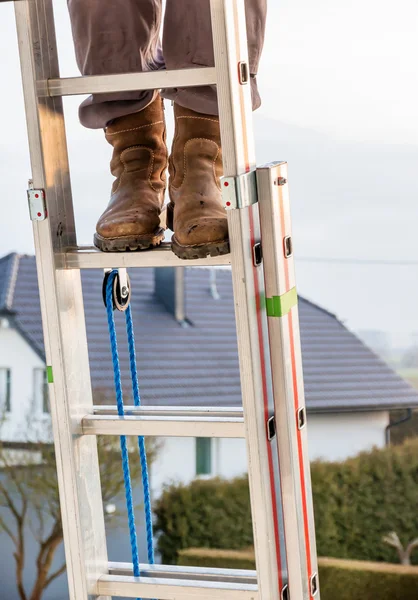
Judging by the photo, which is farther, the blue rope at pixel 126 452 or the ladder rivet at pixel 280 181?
the blue rope at pixel 126 452

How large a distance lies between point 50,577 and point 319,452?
1.71 metres

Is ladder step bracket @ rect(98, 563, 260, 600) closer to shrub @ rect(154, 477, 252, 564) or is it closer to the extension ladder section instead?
the extension ladder section

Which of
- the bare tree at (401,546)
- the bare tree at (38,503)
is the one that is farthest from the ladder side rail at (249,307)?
the bare tree at (401,546)

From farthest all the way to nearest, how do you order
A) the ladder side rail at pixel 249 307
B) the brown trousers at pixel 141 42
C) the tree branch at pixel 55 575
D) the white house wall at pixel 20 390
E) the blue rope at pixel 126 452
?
the tree branch at pixel 55 575, the white house wall at pixel 20 390, the blue rope at pixel 126 452, the brown trousers at pixel 141 42, the ladder side rail at pixel 249 307

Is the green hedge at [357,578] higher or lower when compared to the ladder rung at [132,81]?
lower

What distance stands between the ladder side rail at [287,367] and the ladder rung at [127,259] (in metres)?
0.07

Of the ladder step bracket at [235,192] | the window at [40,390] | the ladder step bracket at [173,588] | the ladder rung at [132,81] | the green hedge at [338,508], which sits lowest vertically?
the green hedge at [338,508]

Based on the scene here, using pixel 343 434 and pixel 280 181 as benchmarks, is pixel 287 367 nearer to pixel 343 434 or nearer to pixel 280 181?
pixel 280 181

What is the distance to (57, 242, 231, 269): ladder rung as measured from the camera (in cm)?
128

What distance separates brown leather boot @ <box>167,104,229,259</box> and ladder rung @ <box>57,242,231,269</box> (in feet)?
0.06

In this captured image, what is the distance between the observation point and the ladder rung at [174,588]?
135 cm

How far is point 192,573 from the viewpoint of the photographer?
139cm

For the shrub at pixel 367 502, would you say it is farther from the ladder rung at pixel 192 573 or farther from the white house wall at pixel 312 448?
the ladder rung at pixel 192 573

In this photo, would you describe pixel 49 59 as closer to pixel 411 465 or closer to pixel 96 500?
pixel 96 500
